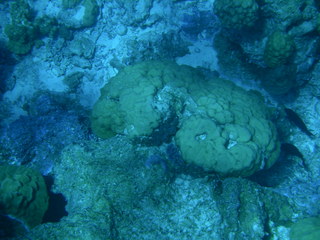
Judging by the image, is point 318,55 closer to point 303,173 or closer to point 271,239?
point 303,173

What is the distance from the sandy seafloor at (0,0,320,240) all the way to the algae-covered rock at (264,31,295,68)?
948mm

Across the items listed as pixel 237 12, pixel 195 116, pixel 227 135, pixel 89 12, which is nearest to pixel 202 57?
pixel 237 12

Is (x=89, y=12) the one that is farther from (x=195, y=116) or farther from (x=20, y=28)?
(x=195, y=116)

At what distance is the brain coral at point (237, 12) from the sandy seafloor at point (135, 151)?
3.73 ft

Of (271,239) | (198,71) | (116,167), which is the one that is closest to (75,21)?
(198,71)

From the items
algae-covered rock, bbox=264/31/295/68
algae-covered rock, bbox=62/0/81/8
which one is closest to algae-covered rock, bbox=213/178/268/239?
algae-covered rock, bbox=264/31/295/68

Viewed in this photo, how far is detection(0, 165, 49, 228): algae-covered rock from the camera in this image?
150 inches

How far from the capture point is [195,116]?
14.6 ft

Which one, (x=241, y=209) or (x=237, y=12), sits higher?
(x=237, y=12)

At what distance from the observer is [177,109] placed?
461 centimetres

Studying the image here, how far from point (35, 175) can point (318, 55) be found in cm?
655

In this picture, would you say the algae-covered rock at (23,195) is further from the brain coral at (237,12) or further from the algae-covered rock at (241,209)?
the brain coral at (237,12)

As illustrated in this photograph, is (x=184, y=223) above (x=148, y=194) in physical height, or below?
below

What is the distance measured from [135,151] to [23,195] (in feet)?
6.52
